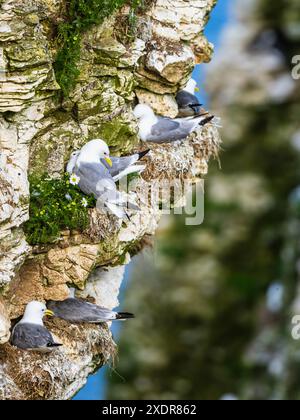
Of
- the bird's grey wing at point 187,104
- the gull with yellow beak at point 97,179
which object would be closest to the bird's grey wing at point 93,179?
the gull with yellow beak at point 97,179

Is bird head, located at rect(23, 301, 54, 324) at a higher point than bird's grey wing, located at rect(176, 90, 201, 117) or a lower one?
lower

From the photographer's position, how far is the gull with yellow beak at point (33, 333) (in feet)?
25.2

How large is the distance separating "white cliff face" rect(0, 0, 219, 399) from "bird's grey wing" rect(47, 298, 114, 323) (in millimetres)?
105

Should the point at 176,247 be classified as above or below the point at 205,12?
below

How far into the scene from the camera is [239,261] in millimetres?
9617

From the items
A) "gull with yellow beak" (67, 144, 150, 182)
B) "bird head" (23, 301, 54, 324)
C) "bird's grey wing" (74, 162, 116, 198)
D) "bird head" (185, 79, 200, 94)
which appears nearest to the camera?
"bird head" (23, 301, 54, 324)

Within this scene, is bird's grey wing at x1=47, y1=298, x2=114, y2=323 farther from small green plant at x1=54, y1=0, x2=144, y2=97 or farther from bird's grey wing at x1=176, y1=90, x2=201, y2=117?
bird's grey wing at x1=176, y1=90, x2=201, y2=117

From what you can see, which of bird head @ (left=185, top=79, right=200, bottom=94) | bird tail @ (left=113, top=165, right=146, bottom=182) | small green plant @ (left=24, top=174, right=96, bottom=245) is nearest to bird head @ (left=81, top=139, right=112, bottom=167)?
bird tail @ (left=113, top=165, right=146, bottom=182)

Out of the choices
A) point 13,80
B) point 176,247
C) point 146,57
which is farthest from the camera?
point 176,247

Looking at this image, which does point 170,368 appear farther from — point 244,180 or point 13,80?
point 13,80

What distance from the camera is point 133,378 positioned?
1122 centimetres

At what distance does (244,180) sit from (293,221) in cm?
124

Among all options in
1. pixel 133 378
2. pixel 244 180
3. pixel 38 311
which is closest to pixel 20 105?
pixel 38 311

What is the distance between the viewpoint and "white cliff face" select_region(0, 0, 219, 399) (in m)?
7.26
